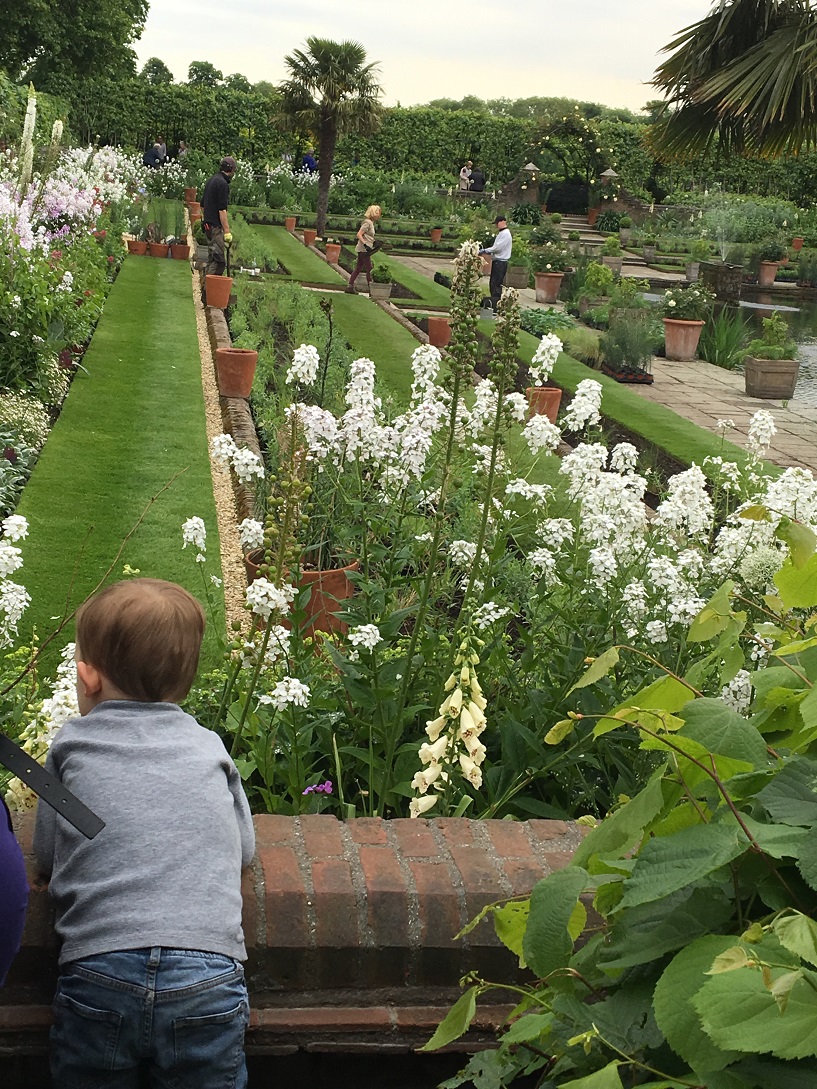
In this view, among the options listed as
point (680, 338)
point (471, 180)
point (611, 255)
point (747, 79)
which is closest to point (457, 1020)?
point (747, 79)

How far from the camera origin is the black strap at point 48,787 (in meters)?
1.65

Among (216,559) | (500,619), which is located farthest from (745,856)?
(216,559)

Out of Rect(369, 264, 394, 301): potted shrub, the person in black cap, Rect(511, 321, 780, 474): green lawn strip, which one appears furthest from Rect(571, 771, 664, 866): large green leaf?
Result: the person in black cap

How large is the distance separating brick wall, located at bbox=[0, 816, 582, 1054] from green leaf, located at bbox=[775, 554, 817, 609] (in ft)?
2.54

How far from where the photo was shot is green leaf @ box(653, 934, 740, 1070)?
1067mm

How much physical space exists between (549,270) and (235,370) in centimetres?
1282

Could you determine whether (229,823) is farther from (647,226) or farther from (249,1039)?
(647,226)

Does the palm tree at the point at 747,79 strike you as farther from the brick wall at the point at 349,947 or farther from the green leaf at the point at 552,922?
the green leaf at the point at 552,922

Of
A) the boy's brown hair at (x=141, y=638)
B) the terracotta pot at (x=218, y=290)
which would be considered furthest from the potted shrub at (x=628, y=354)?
the boy's brown hair at (x=141, y=638)

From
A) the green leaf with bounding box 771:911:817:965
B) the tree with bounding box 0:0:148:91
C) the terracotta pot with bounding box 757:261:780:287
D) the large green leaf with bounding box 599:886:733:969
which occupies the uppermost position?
the tree with bounding box 0:0:148:91

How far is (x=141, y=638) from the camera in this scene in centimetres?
201

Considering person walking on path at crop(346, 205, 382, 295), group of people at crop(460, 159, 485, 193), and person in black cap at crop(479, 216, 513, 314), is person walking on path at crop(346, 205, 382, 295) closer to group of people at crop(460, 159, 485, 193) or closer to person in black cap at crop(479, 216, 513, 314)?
person in black cap at crop(479, 216, 513, 314)

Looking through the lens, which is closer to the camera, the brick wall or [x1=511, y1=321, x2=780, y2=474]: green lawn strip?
the brick wall

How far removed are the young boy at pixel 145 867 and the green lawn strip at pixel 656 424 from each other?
722cm
